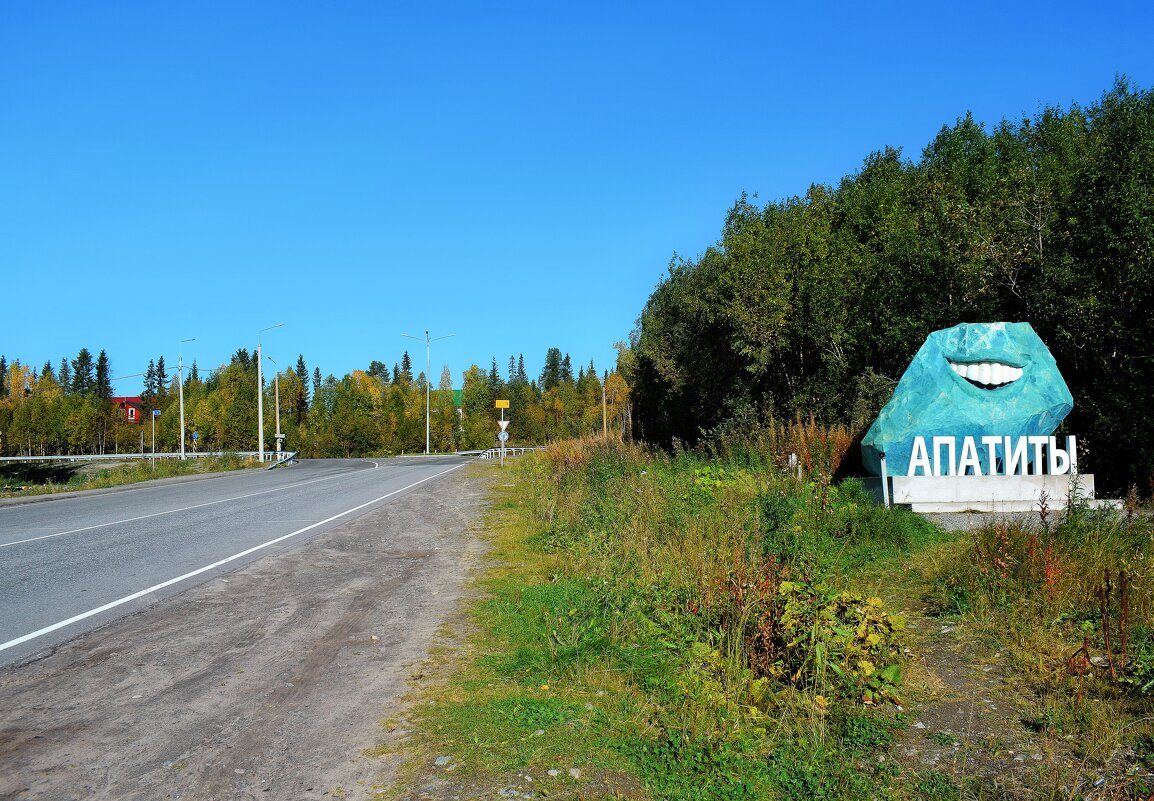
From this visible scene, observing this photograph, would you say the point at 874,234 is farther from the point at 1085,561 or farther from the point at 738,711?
the point at 738,711

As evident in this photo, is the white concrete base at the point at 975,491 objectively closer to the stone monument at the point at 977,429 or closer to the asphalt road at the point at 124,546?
the stone monument at the point at 977,429

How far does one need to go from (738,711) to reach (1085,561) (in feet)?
14.2

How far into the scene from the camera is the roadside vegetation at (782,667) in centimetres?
408

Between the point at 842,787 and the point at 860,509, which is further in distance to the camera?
the point at 860,509

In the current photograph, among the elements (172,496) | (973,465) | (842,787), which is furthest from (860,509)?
(172,496)

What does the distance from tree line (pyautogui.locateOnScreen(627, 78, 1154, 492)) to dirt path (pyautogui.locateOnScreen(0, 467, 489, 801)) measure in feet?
46.5

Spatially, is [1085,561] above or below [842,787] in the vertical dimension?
above

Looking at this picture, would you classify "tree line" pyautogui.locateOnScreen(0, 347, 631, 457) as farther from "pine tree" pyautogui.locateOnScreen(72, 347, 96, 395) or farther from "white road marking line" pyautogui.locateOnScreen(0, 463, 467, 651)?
"white road marking line" pyautogui.locateOnScreen(0, 463, 467, 651)

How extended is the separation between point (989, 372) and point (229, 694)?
13.5m

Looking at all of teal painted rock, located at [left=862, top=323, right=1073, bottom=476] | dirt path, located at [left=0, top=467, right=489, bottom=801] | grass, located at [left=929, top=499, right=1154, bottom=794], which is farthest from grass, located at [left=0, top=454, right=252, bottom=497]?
grass, located at [left=929, top=499, right=1154, bottom=794]

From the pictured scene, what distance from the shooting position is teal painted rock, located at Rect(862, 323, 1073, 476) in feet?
44.0

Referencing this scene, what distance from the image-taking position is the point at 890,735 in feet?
14.8

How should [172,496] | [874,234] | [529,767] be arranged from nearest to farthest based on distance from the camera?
[529,767] → [172,496] → [874,234]

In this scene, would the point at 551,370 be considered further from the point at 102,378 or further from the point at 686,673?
the point at 686,673
